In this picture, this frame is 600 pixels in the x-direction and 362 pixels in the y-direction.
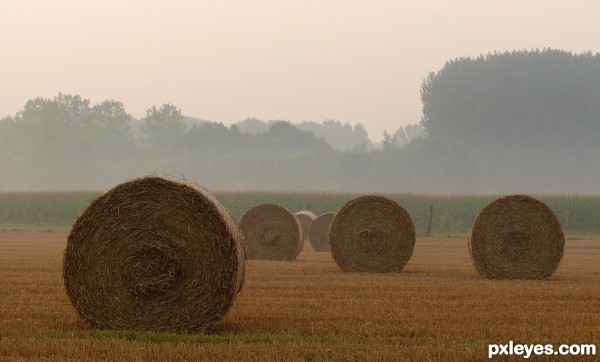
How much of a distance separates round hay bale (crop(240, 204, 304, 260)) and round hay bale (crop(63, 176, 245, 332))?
13.4m

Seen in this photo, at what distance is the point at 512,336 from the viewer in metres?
10.6

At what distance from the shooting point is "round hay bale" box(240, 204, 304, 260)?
82.4 feet

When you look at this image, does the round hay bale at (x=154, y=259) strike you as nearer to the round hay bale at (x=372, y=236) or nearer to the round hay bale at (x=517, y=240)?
the round hay bale at (x=517, y=240)

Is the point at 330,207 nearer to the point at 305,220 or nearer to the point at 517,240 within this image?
the point at 305,220

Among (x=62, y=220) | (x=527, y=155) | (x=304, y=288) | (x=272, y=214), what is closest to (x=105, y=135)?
(x=527, y=155)

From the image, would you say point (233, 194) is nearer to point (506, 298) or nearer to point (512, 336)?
point (506, 298)

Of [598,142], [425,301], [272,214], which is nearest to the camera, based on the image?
[425,301]

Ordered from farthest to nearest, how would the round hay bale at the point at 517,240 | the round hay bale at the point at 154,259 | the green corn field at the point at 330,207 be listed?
the green corn field at the point at 330,207, the round hay bale at the point at 517,240, the round hay bale at the point at 154,259

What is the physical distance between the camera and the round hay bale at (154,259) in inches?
441

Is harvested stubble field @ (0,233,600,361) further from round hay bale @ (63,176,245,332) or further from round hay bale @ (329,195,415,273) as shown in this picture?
round hay bale @ (329,195,415,273)

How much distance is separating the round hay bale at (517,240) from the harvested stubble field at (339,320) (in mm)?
621

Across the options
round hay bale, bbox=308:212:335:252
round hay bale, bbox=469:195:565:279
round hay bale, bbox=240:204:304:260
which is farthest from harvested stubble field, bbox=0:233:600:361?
round hay bale, bbox=308:212:335:252

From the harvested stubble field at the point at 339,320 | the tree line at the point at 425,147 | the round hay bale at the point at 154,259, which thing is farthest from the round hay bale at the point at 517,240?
the tree line at the point at 425,147

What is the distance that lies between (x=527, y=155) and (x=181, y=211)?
345ft
